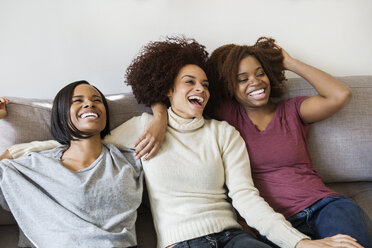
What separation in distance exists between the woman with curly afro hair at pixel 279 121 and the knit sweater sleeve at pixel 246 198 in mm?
103

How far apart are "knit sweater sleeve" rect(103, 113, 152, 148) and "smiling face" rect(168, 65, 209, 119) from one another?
162 millimetres

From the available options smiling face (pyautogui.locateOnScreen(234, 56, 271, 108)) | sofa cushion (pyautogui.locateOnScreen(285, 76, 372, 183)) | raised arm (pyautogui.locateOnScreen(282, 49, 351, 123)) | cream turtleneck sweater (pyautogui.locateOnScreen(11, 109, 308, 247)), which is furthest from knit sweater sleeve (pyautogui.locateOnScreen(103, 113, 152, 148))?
sofa cushion (pyautogui.locateOnScreen(285, 76, 372, 183))

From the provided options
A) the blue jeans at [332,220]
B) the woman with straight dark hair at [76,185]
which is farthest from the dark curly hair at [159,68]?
the blue jeans at [332,220]

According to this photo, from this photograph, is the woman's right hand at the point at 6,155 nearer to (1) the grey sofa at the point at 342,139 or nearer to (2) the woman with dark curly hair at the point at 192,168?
(1) the grey sofa at the point at 342,139

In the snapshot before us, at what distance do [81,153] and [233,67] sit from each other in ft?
2.66

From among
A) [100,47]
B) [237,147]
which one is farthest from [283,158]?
[100,47]

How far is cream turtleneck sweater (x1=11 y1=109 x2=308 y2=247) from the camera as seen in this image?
3.76 feet

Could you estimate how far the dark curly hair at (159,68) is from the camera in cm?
140

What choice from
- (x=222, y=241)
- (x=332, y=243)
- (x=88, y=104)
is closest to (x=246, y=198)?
(x=222, y=241)

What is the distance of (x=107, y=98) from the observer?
4.91ft

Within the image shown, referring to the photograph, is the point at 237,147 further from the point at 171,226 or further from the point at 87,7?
the point at 87,7

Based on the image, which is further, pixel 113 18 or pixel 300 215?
pixel 113 18

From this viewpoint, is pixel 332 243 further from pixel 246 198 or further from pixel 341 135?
pixel 341 135

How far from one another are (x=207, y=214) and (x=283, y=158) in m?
0.45
